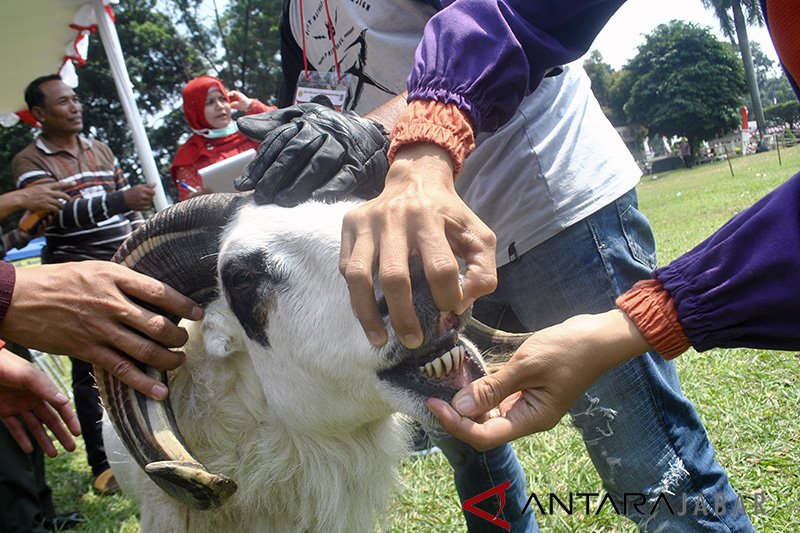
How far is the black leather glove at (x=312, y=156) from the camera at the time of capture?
1812 millimetres

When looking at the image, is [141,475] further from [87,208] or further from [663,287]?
[87,208]

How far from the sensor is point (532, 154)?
1.99 m

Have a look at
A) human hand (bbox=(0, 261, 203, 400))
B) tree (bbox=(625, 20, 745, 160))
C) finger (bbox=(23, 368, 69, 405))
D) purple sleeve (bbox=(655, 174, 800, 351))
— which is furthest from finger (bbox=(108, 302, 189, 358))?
tree (bbox=(625, 20, 745, 160))

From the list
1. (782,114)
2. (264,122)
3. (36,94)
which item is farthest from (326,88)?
(782,114)

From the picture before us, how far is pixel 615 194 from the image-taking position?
6.49 ft

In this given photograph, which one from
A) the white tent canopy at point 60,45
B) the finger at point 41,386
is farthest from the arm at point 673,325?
the white tent canopy at point 60,45

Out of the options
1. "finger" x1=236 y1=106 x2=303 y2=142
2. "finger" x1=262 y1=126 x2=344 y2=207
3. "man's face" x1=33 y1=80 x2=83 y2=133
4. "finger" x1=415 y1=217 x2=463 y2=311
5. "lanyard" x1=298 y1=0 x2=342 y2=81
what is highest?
"man's face" x1=33 y1=80 x2=83 y2=133

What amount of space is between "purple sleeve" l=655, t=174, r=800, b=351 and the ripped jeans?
538 mm

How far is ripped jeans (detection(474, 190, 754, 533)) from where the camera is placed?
1871 mm

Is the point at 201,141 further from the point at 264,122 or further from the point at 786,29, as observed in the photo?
the point at 786,29

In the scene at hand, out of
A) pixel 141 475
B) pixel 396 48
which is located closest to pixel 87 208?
pixel 141 475

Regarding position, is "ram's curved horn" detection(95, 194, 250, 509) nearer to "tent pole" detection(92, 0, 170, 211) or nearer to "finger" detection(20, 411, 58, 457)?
"finger" detection(20, 411, 58, 457)

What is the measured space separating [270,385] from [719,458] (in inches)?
106

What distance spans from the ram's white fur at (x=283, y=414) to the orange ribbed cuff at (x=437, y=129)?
0.51 metres
